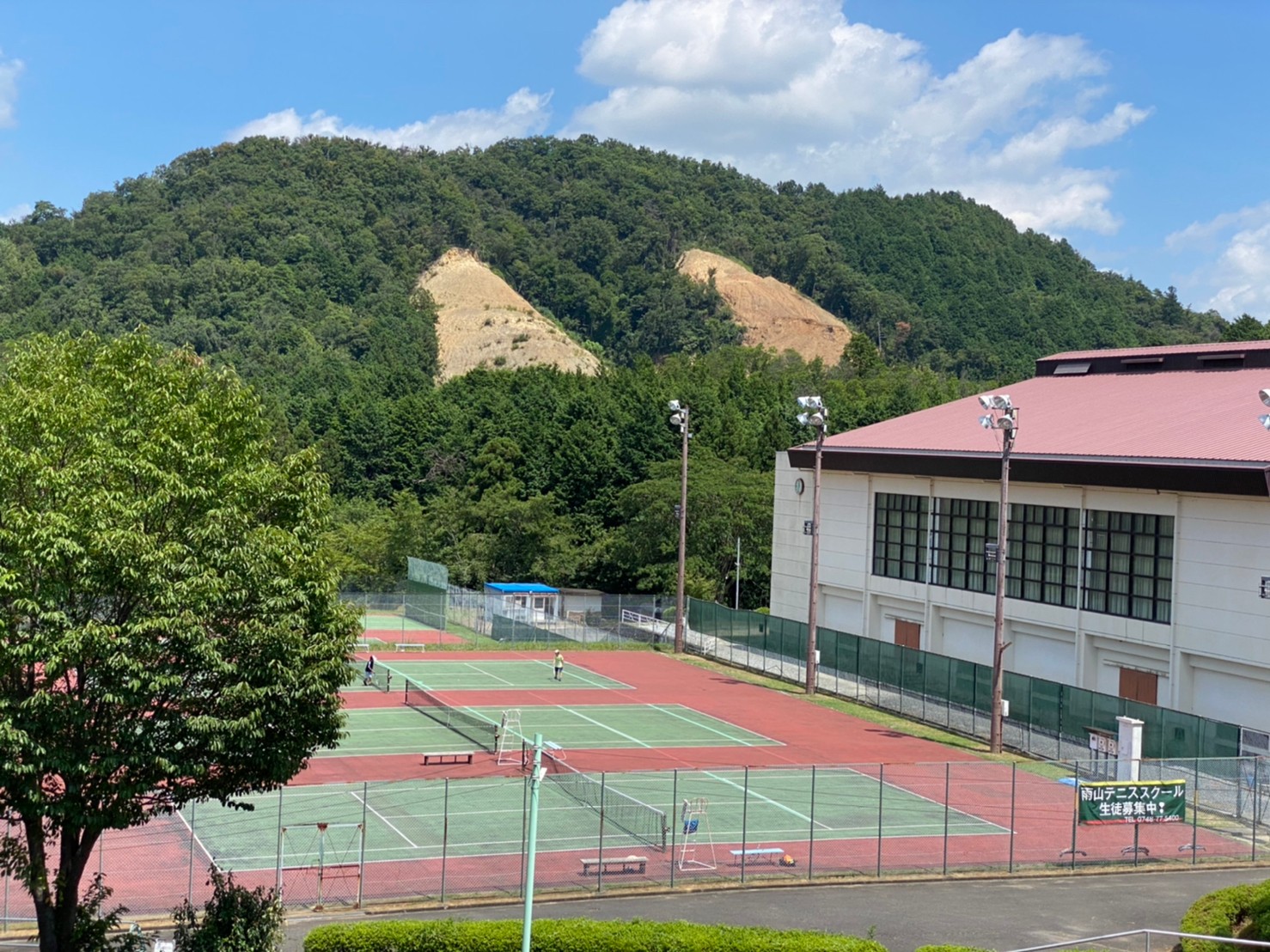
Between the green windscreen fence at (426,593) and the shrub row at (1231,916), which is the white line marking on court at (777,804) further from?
the green windscreen fence at (426,593)

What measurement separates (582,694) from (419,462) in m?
61.7

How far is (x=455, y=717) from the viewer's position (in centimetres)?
4841

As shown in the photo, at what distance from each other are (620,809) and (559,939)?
1163cm

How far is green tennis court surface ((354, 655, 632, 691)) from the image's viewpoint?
57.0 metres

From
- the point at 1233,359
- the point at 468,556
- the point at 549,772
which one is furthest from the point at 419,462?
the point at 549,772

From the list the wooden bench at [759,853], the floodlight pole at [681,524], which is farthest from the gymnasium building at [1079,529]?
the wooden bench at [759,853]

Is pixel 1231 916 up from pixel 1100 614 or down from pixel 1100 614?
down

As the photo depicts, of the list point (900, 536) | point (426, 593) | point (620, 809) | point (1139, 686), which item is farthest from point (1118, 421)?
point (426, 593)

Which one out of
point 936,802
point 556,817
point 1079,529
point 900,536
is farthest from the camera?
point 900,536

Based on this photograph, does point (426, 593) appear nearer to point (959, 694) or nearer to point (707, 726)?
point (707, 726)

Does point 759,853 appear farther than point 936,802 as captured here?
No

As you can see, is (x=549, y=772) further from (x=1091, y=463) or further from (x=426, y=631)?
(x=426, y=631)

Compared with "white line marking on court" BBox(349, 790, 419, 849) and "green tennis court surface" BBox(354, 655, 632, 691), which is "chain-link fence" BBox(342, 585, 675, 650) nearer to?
"green tennis court surface" BBox(354, 655, 632, 691)

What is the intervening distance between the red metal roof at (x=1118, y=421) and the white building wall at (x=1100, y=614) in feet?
5.09
